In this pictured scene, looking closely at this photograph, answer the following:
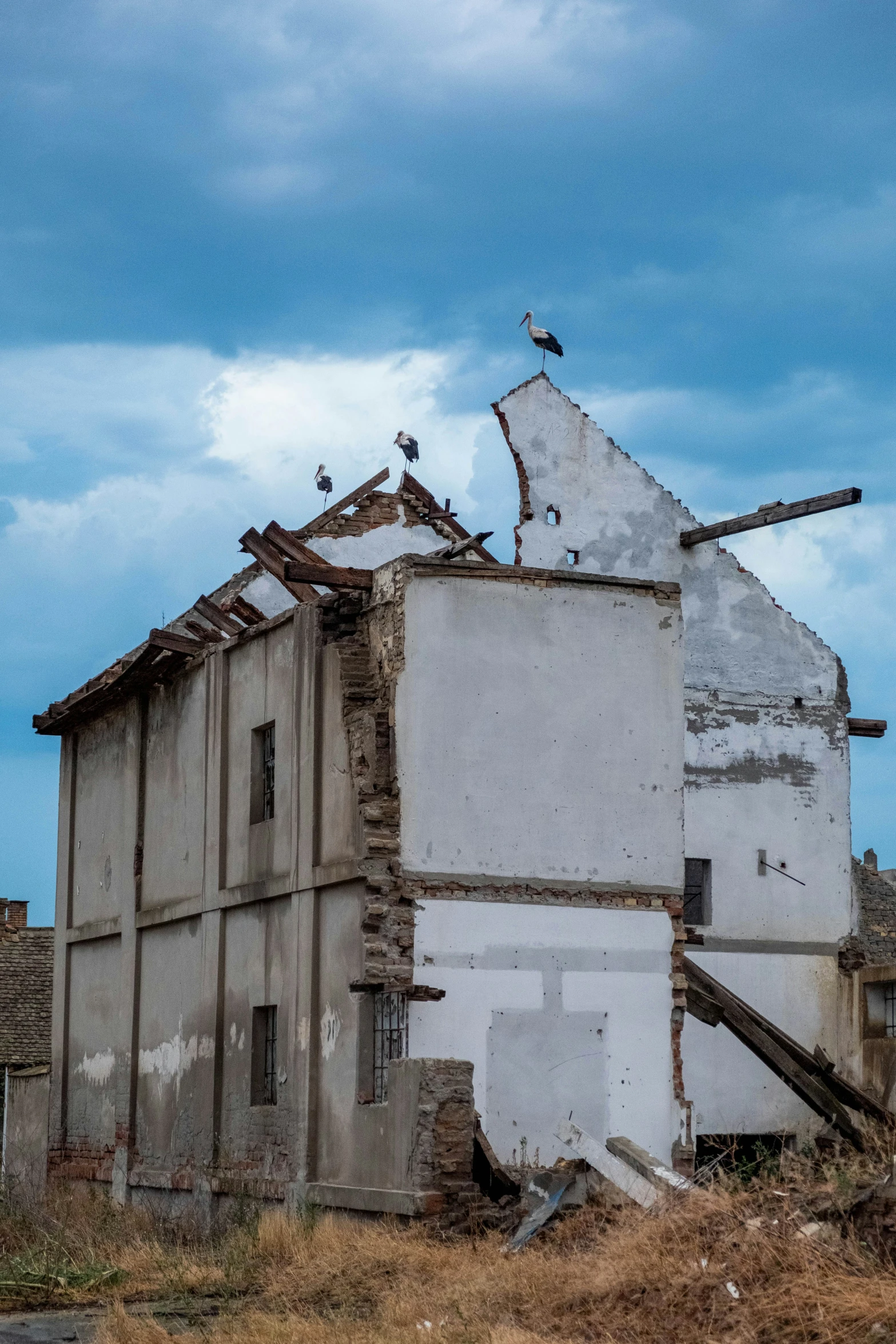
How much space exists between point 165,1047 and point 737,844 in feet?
28.6

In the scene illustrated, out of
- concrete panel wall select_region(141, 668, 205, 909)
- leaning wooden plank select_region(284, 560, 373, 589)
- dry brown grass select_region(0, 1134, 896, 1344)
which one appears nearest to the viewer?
dry brown grass select_region(0, 1134, 896, 1344)

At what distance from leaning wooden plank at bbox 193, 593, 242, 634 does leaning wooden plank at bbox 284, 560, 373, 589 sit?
3.28 m

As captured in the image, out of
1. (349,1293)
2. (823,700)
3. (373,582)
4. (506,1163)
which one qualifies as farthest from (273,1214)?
(823,700)

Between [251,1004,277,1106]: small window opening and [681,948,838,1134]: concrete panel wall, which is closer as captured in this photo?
[251,1004,277,1106]: small window opening

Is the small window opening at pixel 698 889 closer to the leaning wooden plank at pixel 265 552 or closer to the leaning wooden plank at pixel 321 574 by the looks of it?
the leaning wooden plank at pixel 265 552

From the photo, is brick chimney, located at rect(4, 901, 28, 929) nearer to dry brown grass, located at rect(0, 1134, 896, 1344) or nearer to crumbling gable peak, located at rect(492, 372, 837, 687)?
crumbling gable peak, located at rect(492, 372, 837, 687)

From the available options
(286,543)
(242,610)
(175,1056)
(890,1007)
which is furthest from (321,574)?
(890,1007)

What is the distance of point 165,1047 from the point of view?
70.6ft

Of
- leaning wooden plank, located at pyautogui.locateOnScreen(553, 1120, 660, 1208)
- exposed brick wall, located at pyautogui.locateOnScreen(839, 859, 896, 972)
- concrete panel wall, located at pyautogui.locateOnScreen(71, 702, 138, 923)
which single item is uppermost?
concrete panel wall, located at pyautogui.locateOnScreen(71, 702, 138, 923)

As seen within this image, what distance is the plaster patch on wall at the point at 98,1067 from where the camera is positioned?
23.3m

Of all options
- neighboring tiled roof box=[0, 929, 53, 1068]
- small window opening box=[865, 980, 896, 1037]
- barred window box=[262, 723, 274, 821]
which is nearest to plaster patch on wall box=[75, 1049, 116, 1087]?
barred window box=[262, 723, 274, 821]

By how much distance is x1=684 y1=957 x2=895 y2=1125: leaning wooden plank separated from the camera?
20484 millimetres

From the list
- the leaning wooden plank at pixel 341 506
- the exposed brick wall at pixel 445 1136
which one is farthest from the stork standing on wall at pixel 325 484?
the exposed brick wall at pixel 445 1136

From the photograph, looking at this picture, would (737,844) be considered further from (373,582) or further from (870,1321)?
(870,1321)
